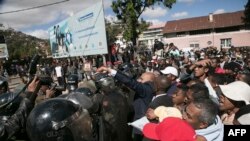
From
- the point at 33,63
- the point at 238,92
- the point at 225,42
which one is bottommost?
the point at 225,42

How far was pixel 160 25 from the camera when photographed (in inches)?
3044

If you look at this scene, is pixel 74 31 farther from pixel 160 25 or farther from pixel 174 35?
pixel 160 25

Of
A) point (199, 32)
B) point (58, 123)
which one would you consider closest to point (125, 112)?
point (58, 123)

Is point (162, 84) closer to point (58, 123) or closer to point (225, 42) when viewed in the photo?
point (58, 123)

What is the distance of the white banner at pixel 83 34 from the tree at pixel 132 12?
13416mm

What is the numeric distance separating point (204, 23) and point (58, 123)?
184ft

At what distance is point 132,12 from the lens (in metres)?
33.7

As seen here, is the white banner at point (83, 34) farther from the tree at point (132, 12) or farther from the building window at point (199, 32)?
the building window at point (199, 32)

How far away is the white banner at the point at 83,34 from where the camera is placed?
1184 cm

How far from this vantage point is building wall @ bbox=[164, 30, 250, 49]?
162 ft

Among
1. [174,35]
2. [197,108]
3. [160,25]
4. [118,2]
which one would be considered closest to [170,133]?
[197,108]

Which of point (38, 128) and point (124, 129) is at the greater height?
point (38, 128)

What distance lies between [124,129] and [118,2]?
31203 millimetres

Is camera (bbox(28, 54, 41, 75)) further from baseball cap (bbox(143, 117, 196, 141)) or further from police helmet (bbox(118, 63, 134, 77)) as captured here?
police helmet (bbox(118, 63, 134, 77))
